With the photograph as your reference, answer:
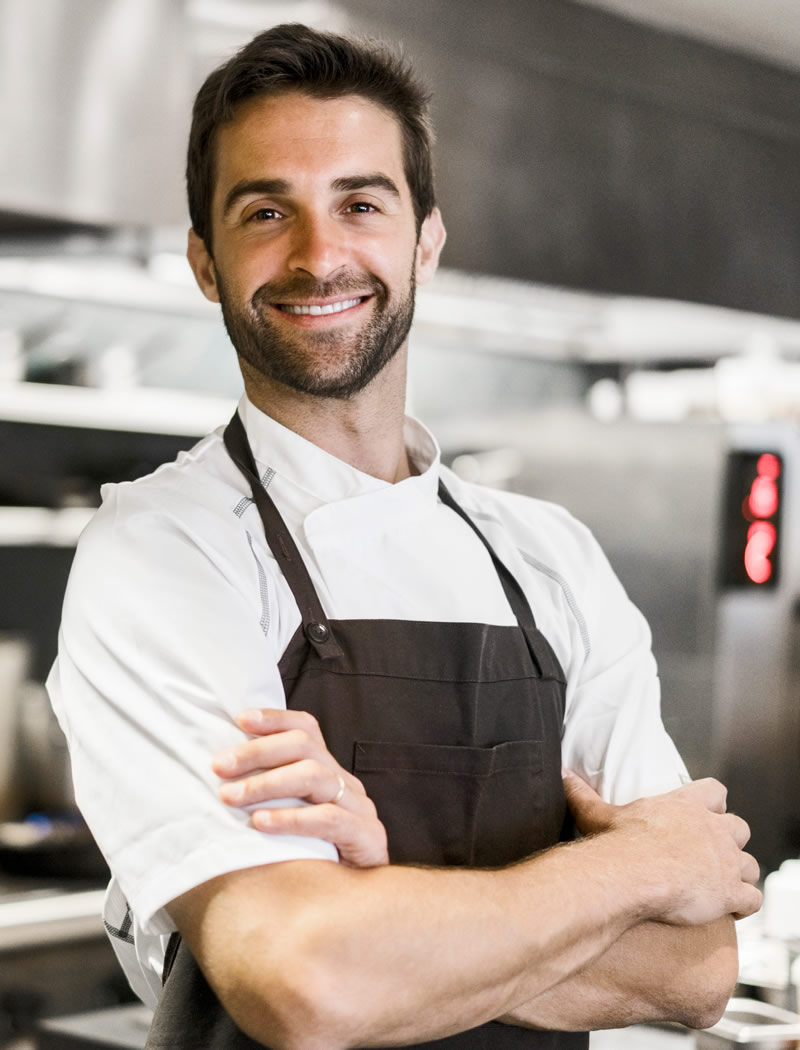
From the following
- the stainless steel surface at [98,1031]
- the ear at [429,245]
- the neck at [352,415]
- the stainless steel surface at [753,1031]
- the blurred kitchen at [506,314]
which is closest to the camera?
the neck at [352,415]

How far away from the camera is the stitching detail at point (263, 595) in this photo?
140 centimetres

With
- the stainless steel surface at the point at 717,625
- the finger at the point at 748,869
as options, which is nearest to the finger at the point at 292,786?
the finger at the point at 748,869

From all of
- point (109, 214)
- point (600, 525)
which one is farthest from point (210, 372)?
point (109, 214)

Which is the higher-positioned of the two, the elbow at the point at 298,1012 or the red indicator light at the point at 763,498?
the red indicator light at the point at 763,498

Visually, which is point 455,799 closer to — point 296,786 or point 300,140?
point 296,786

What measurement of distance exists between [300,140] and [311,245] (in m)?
0.13

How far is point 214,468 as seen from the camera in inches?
62.1

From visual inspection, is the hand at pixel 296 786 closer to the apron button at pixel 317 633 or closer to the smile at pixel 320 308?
the apron button at pixel 317 633

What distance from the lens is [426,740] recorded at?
1470mm

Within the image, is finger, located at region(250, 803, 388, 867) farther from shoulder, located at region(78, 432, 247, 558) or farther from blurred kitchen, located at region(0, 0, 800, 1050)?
blurred kitchen, located at region(0, 0, 800, 1050)

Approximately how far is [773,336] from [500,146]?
79.6 inches

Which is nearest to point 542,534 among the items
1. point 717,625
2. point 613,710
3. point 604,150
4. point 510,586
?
point 510,586

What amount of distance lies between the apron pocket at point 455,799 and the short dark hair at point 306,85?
686 millimetres

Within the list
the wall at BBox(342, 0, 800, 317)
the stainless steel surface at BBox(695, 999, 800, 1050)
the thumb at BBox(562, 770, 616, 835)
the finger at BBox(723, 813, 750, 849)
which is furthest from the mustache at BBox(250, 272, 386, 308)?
the wall at BBox(342, 0, 800, 317)
